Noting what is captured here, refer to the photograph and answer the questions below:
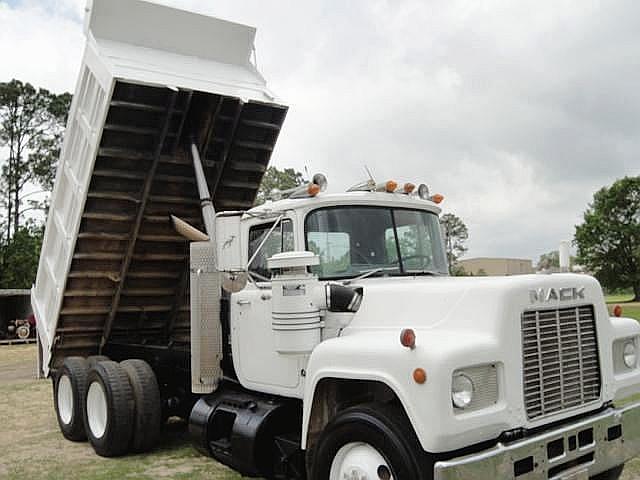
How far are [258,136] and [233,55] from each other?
95cm

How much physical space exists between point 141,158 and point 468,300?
13.2ft

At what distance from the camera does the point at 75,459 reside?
6.41 metres

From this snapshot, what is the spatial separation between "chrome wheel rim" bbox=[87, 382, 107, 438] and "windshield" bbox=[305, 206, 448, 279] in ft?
10.1

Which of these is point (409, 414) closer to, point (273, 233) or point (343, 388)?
point (343, 388)

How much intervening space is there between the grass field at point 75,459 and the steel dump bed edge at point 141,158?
917mm

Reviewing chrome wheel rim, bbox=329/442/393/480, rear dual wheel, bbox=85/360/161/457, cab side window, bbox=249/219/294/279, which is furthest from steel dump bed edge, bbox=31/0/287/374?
chrome wheel rim, bbox=329/442/393/480

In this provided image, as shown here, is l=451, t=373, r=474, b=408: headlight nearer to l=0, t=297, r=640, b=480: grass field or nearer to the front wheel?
the front wheel

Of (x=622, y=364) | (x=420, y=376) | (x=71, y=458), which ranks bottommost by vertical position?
(x=71, y=458)

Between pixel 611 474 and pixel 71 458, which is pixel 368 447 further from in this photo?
pixel 71 458

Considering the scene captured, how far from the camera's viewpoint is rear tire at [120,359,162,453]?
20.6 feet

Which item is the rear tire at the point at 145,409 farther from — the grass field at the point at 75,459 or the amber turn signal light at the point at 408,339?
the amber turn signal light at the point at 408,339

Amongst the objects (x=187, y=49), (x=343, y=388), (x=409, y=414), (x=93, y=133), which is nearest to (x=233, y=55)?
(x=187, y=49)

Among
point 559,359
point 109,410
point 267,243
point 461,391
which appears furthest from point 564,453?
point 109,410

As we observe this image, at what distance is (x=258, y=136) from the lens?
723 cm
